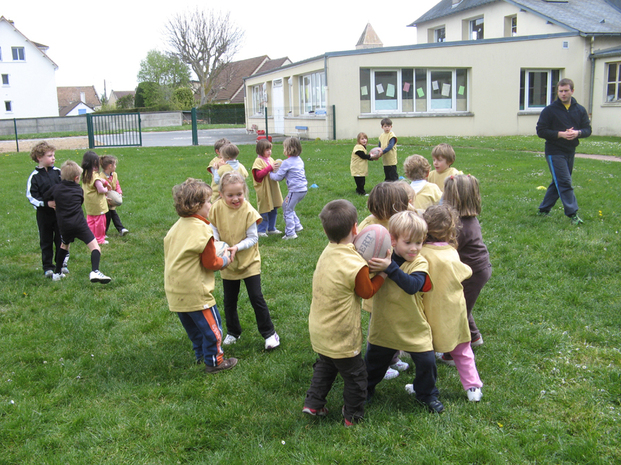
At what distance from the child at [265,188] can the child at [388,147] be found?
362cm

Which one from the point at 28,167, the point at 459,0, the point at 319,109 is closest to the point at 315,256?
the point at 28,167

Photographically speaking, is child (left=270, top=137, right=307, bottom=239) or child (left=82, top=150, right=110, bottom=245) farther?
child (left=270, top=137, right=307, bottom=239)

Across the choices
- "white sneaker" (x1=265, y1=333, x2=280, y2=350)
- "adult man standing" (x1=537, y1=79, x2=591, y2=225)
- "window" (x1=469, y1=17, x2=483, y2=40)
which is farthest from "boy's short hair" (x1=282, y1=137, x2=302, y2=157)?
"window" (x1=469, y1=17, x2=483, y2=40)

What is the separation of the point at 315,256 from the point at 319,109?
60.9 ft

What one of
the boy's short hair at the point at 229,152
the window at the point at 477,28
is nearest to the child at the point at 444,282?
the boy's short hair at the point at 229,152

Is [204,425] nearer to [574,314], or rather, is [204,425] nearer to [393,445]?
[393,445]

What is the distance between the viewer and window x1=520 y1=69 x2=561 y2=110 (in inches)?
1025


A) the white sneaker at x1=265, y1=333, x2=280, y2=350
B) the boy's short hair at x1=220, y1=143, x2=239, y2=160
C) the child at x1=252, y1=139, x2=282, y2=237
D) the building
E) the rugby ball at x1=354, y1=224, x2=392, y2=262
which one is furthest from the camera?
the building

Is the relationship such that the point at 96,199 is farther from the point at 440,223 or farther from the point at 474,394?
the point at 474,394

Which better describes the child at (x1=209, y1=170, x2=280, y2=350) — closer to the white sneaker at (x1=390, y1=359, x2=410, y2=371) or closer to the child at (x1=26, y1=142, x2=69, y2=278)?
the white sneaker at (x1=390, y1=359, x2=410, y2=371)

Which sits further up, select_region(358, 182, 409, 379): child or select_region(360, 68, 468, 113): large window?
select_region(360, 68, 468, 113): large window

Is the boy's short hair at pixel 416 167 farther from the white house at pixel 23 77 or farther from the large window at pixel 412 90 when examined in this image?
the white house at pixel 23 77

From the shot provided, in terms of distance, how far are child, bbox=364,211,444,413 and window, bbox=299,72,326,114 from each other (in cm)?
2162

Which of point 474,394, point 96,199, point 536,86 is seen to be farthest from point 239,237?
point 536,86
